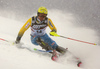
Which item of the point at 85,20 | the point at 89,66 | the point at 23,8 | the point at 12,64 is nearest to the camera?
the point at 12,64

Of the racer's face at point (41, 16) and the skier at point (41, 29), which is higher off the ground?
the racer's face at point (41, 16)

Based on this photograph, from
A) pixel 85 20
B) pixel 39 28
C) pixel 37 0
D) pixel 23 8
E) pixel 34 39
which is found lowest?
pixel 34 39

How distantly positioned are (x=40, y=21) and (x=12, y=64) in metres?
2.05

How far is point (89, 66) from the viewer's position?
4.50 metres

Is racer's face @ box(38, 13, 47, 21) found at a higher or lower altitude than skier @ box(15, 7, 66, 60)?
higher

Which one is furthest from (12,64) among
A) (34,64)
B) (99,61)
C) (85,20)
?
(85,20)

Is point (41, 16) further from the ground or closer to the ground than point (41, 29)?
further from the ground

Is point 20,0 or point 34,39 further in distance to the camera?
point 20,0

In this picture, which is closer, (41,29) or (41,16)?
(41,16)

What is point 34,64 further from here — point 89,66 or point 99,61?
point 99,61

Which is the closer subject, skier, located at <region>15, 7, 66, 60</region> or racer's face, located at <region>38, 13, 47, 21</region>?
racer's face, located at <region>38, 13, 47, 21</region>

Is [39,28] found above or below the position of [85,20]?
below

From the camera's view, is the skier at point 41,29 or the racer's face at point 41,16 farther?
the skier at point 41,29

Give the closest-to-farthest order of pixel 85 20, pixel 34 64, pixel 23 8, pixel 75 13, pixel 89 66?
pixel 34 64
pixel 89 66
pixel 85 20
pixel 75 13
pixel 23 8
